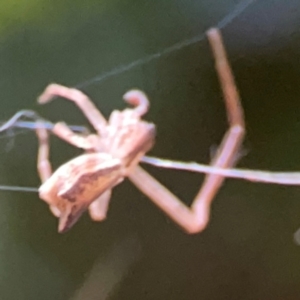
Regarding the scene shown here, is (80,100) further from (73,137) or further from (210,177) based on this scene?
(210,177)

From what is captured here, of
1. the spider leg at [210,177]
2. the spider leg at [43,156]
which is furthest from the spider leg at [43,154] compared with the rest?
the spider leg at [210,177]

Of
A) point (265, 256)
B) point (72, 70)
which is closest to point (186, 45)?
point (72, 70)

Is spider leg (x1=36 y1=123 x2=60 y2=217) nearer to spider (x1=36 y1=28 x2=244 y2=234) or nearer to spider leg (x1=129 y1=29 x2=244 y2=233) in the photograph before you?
spider (x1=36 y1=28 x2=244 y2=234)

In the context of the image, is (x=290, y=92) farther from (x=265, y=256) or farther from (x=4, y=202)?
(x=4, y=202)

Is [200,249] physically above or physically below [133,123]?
below

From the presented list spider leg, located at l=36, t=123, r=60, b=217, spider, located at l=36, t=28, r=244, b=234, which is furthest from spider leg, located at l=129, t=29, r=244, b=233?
spider leg, located at l=36, t=123, r=60, b=217

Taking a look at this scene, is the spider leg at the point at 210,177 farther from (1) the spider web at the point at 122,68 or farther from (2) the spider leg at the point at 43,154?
(2) the spider leg at the point at 43,154

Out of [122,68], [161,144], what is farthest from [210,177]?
[122,68]

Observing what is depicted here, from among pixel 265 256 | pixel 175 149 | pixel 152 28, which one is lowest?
pixel 265 256
